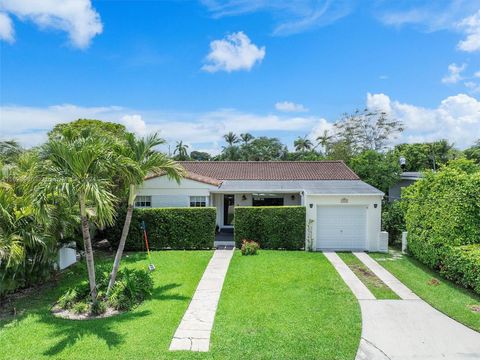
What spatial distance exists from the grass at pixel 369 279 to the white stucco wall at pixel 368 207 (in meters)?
1.82

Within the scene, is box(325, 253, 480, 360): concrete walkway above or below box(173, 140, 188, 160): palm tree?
below

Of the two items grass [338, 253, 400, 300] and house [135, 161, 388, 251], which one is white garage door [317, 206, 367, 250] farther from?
grass [338, 253, 400, 300]

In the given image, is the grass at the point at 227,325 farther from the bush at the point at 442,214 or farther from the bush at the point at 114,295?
the bush at the point at 442,214

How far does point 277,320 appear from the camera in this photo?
8.05 m

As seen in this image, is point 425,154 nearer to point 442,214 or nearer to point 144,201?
point 442,214

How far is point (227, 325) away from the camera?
7.78 m

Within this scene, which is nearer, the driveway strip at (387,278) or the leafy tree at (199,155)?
the driveway strip at (387,278)

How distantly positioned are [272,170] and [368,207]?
11013 mm

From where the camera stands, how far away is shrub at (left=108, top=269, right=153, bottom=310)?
883 cm

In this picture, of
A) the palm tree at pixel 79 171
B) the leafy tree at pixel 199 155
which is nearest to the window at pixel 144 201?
the palm tree at pixel 79 171

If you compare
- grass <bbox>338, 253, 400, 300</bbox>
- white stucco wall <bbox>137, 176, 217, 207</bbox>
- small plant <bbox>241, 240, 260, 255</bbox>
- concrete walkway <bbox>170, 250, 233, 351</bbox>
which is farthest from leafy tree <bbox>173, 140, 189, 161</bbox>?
concrete walkway <bbox>170, 250, 233, 351</bbox>

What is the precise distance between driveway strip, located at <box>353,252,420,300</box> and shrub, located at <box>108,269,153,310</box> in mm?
8351

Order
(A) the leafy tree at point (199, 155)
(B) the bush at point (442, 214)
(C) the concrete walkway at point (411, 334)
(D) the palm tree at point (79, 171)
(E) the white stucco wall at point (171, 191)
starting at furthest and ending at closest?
1. (A) the leafy tree at point (199, 155)
2. (E) the white stucco wall at point (171, 191)
3. (B) the bush at point (442, 214)
4. (D) the palm tree at point (79, 171)
5. (C) the concrete walkway at point (411, 334)

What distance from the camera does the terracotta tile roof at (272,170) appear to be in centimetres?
2473
